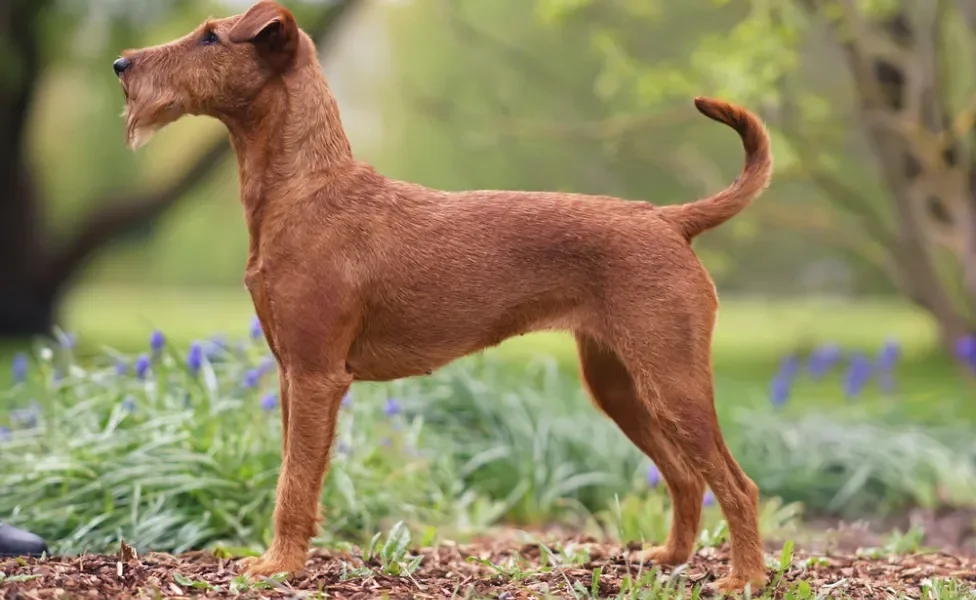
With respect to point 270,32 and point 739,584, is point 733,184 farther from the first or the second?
point 270,32

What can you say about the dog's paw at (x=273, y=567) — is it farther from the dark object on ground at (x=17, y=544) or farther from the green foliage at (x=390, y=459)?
the dark object on ground at (x=17, y=544)

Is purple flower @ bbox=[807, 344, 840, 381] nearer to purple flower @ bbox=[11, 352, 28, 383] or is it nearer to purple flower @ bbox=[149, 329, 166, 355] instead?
purple flower @ bbox=[149, 329, 166, 355]

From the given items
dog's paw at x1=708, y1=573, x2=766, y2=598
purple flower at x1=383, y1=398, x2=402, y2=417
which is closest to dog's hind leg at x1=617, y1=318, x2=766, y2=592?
dog's paw at x1=708, y1=573, x2=766, y2=598

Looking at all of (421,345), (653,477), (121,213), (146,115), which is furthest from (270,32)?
(121,213)

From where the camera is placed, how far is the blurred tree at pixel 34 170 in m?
11.5

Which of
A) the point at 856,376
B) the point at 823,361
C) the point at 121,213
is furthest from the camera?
the point at 121,213

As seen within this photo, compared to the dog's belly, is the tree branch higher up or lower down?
higher up

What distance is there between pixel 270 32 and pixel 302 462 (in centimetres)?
136

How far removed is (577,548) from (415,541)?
2.31ft

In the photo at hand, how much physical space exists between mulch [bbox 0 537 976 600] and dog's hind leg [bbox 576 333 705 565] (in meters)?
0.11

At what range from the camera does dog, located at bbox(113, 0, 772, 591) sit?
10.8ft

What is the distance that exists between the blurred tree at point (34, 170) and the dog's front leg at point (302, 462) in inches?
339

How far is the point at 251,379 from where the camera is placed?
4.95 m

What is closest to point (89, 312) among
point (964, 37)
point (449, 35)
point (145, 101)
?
point (449, 35)
